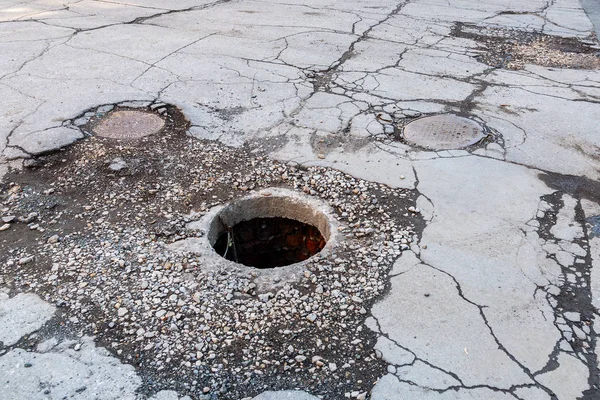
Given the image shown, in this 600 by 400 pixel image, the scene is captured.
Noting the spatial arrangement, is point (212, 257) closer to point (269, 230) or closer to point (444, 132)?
point (269, 230)

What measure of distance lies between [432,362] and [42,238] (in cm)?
277

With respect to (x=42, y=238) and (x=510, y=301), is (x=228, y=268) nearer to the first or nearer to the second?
(x=42, y=238)

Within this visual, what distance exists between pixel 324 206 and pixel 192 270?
118cm

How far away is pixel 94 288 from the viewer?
289 cm

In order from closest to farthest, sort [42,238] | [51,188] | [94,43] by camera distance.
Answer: [42,238], [51,188], [94,43]

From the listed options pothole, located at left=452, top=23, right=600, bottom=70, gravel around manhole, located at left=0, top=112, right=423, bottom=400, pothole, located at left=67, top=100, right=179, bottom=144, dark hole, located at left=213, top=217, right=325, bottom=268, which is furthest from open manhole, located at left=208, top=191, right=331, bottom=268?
pothole, located at left=452, top=23, right=600, bottom=70

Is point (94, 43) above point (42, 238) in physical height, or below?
above

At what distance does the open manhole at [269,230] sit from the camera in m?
3.66

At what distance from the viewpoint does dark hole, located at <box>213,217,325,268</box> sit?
378 cm

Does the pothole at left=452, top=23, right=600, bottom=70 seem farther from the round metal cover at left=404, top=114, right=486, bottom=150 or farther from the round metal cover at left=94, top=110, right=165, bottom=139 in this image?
the round metal cover at left=94, top=110, right=165, bottom=139

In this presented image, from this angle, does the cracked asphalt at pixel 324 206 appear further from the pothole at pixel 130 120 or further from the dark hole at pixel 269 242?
the dark hole at pixel 269 242

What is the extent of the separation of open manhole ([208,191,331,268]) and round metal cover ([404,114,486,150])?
1.53 metres

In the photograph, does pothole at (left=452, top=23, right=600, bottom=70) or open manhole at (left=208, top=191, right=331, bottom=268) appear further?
pothole at (left=452, top=23, right=600, bottom=70)

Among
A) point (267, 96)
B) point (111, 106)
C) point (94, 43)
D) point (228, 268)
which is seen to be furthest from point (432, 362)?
point (94, 43)
